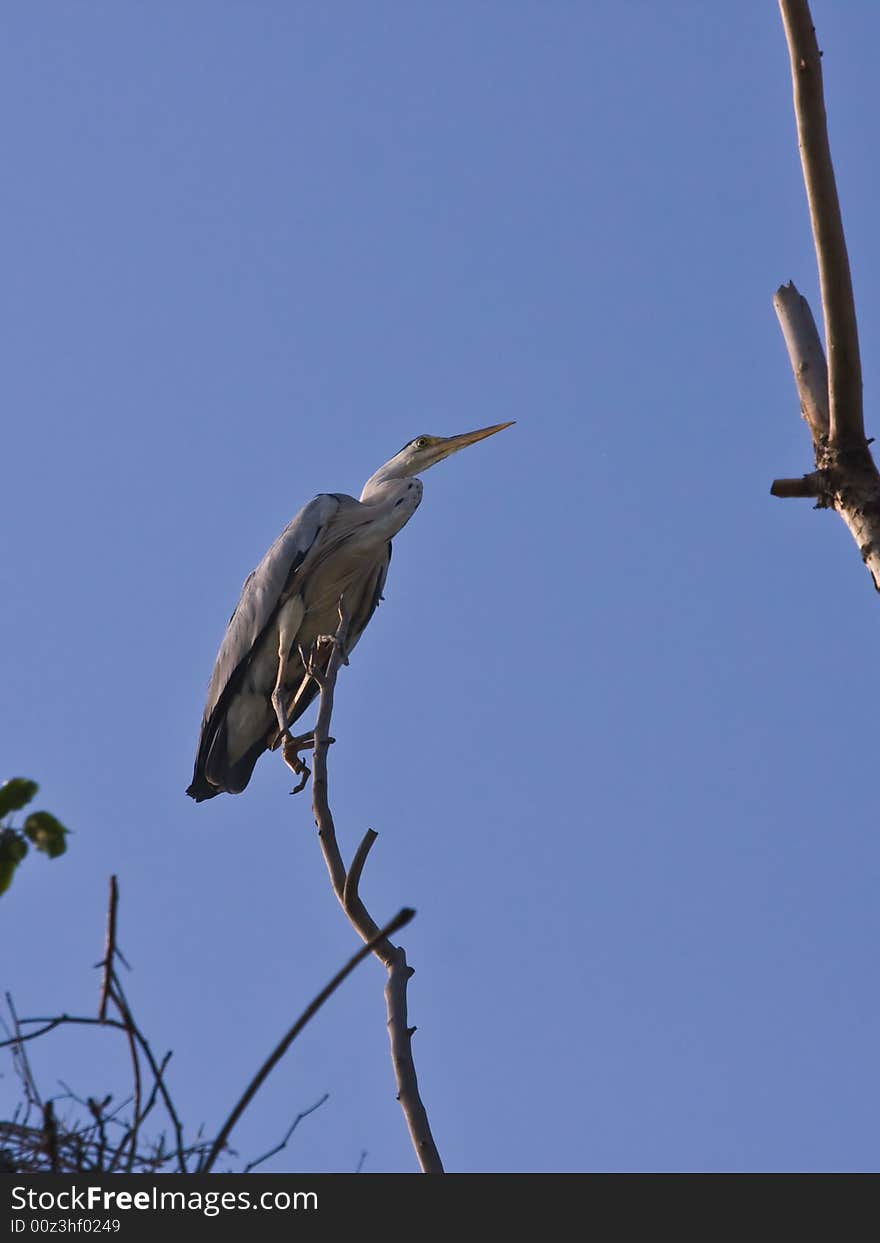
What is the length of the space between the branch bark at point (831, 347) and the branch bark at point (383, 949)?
1295 millimetres

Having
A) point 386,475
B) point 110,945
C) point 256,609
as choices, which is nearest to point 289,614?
point 256,609

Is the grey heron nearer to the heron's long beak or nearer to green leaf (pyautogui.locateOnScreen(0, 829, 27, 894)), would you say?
the heron's long beak

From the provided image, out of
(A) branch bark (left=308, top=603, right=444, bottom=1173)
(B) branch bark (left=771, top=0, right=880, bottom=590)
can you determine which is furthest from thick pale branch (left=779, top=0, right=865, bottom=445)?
(A) branch bark (left=308, top=603, right=444, bottom=1173)

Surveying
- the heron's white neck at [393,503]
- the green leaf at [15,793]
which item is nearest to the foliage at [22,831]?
the green leaf at [15,793]

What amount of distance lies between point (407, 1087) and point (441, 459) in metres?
6.11

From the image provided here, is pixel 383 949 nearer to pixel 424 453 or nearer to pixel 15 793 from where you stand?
pixel 15 793

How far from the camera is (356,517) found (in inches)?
320

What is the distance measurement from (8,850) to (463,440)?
7319mm

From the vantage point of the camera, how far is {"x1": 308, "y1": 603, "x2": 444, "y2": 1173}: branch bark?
3.23 m
